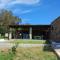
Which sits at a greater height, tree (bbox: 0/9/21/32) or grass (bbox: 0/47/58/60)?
tree (bbox: 0/9/21/32)

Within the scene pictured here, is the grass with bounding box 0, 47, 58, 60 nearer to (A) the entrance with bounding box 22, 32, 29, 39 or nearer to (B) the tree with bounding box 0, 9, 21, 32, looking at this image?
(A) the entrance with bounding box 22, 32, 29, 39

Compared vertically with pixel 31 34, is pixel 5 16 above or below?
above

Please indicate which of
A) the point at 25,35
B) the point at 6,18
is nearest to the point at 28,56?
the point at 25,35

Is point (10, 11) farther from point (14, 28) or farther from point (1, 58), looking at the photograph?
point (1, 58)

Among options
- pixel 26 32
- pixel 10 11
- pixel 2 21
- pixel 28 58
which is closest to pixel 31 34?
pixel 26 32

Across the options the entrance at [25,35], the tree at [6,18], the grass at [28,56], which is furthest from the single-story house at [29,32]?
the grass at [28,56]

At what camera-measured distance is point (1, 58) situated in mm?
17562

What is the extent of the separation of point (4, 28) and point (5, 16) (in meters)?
11.9

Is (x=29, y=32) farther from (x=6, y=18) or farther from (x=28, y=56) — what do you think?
(x=28, y=56)

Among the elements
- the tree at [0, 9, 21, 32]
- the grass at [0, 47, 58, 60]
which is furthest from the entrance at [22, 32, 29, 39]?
the grass at [0, 47, 58, 60]

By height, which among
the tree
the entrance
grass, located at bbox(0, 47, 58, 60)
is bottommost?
grass, located at bbox(0, 47, 58, 60)

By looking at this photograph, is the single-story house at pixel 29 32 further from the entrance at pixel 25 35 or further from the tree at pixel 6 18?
the tree at pixel 6 18

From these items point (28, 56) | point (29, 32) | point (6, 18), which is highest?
point (6, 18)

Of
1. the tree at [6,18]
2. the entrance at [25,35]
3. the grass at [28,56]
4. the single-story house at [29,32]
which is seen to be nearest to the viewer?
the grass at [28,56]
